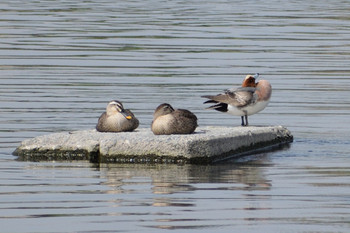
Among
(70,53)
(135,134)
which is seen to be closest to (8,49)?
(70,53)

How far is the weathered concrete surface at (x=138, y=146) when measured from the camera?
1491cm

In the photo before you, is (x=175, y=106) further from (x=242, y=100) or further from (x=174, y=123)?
(x=174, y=123)

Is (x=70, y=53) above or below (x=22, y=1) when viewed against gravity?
below

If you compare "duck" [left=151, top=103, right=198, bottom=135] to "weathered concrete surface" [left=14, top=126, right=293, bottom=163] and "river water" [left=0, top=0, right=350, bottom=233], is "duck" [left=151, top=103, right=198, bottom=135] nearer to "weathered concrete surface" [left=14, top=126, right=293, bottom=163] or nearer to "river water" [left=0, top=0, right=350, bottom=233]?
"weathered concrete surface" [left=14, top=126, right=293, bottom=163]

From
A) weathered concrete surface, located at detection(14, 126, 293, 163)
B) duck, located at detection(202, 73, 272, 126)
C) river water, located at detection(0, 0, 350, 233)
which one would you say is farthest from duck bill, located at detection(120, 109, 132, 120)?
duck, located at detection(202, 73, 272, 126)

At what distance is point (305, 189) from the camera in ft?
41.2

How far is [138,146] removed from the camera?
49.3ft

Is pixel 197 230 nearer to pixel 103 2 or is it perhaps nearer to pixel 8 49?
pixel 8 49

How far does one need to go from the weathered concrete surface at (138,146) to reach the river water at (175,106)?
0.86ft

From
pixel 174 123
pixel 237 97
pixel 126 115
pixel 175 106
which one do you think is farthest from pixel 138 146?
pixel 175 106

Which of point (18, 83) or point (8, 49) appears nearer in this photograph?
point (18, 83)

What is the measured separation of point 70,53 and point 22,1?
2720cm

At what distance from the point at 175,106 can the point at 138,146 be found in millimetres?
5585

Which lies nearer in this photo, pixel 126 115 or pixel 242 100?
pixel 126 115
